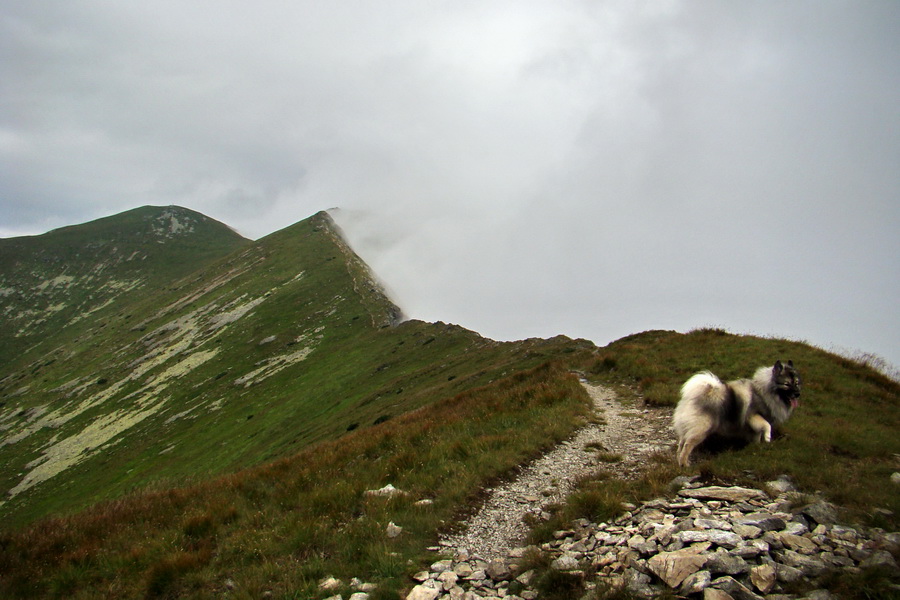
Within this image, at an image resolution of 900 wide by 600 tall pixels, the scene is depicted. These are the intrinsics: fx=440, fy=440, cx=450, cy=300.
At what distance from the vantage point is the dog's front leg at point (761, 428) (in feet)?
31.8

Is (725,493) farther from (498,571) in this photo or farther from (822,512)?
(498,571)

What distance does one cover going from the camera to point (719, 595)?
4910mm

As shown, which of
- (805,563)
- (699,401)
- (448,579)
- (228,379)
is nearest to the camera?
(805,563)

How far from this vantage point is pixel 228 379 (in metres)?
76.1

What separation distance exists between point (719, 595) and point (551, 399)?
10718mm

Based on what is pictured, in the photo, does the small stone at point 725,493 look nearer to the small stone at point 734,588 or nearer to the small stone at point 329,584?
the small stone at point 734,588

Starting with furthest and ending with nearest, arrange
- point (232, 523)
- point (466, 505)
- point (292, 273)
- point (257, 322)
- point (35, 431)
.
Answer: point (292, 273) → point (257, 322) → point (35, 431) → point (232, 523) → point (466, 505)

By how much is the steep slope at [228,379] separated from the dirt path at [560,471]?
23.9 m

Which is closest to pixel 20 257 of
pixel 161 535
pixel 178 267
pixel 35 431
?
pixel 178 267

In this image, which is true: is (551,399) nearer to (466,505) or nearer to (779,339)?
(466,505)

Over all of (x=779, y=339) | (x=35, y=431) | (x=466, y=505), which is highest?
(x=779, y=339)

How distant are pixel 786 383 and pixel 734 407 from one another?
1.31 m

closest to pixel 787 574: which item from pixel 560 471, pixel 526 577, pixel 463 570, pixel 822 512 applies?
pixel 822 512

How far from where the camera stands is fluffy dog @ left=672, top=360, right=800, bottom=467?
372 inches
